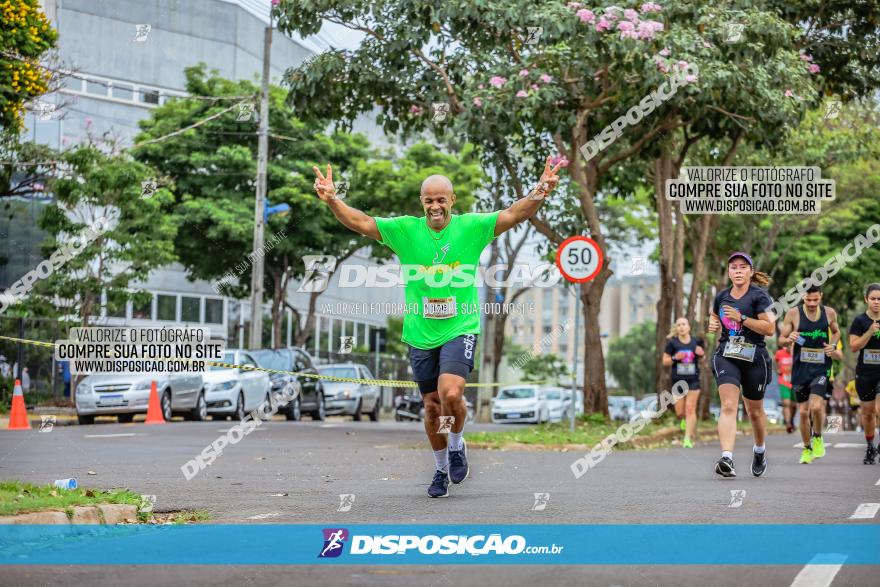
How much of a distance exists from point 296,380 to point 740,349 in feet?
63.7

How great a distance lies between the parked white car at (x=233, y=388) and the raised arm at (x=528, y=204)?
18.6 m

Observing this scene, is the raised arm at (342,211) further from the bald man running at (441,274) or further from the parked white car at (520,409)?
the parked white car at (520,409)

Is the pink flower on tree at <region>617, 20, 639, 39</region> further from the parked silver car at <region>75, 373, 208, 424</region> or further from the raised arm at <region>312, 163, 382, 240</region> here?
the raised arm at <region>312, 163, 382, 240</region>

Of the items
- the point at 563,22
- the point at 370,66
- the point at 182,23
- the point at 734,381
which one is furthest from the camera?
the point at 182,23

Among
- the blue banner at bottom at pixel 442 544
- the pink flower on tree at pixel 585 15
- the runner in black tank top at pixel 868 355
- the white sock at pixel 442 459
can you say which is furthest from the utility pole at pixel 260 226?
the blue banner at bottom at pixel 442 544

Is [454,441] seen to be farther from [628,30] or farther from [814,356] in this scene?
[628,30]

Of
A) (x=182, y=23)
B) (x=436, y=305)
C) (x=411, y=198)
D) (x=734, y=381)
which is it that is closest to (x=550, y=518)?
(x=436, y=305)

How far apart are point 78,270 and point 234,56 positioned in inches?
809

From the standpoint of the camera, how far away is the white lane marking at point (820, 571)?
5602 mm

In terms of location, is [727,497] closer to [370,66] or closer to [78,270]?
[370,66]

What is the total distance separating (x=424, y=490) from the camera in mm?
10453

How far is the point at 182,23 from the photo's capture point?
156ft

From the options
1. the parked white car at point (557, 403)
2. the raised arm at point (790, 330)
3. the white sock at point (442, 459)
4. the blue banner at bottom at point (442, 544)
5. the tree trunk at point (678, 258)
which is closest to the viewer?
the blue banner at bottom at point (442, 544)

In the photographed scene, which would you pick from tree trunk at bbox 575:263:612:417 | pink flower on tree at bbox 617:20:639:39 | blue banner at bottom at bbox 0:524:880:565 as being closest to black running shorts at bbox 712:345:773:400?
blue banner at bottom at bbox 0:524:880:565
